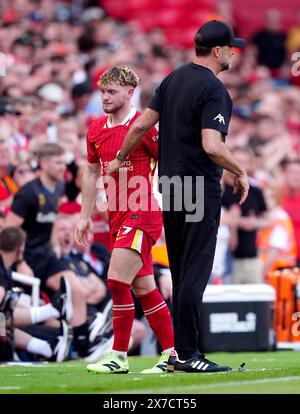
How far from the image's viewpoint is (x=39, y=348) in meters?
12.0

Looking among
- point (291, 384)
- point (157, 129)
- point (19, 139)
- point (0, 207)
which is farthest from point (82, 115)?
point (291, 384)

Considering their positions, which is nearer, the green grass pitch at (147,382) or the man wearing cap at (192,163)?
the green grass pitch at (147,382)

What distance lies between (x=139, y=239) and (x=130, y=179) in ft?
1.48

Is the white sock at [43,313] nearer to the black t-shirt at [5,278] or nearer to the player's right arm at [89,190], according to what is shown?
the black t-shirt at [5,278]

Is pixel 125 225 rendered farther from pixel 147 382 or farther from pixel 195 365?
pixel 147 382

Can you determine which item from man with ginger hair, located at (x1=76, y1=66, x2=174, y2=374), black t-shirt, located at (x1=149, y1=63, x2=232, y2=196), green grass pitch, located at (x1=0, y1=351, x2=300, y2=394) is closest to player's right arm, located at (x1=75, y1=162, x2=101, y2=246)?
man with ginger hair, located at (x1=76, y1=66, x2=174, y2=374)

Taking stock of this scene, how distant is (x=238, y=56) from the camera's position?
2473 centimetres

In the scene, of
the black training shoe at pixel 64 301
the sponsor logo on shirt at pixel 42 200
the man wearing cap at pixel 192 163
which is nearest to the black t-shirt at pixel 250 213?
the sponsor logo on shirt at pixel 42 200

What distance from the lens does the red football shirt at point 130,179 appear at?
9164 mm

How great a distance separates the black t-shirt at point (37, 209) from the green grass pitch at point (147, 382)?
2825 mm

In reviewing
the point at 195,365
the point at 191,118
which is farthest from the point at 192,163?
the point at 195,365

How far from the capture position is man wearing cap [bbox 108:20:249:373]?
8672mm

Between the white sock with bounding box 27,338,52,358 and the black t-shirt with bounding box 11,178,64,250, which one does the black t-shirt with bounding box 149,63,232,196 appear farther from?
→ the black t-shirt with bounding box 11,178,64,250
